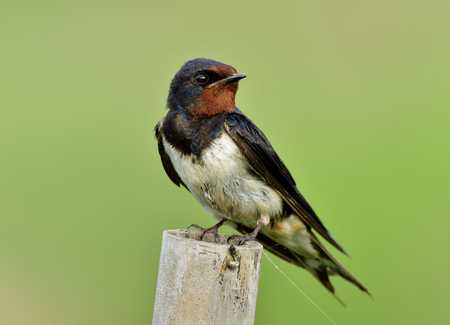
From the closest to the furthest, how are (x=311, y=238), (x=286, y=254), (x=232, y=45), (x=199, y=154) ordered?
(x=199, y=154), (x=311, y=238), (x=286, y=254), (x=232, y=45)

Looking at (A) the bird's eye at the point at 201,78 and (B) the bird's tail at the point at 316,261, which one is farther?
(B) the bird's tail at the point at 316,261

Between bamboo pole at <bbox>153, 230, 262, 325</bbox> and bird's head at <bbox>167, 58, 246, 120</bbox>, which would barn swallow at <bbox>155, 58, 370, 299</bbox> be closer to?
bird's head at <bbox>167, 58, 246, 120</bbox>

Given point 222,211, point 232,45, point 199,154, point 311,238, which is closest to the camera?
point 199,154

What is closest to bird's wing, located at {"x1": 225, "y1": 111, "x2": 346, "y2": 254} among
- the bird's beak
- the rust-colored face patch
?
the rust-colored face patch

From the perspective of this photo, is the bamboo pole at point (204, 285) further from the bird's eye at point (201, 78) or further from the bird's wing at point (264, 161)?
the bird's eye at point (201, 78)

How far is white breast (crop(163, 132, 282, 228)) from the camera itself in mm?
3176

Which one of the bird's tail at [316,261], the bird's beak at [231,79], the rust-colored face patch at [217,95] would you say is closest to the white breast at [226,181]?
the rust-colored face patch at [217,95]

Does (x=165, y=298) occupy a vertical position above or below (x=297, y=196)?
below

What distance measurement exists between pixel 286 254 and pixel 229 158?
128 cm

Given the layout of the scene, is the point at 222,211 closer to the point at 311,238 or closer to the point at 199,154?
the point at 199,154

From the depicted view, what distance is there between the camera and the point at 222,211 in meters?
3.39

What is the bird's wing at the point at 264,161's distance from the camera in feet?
10.6

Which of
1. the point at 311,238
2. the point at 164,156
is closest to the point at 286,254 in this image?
the point at 311,238

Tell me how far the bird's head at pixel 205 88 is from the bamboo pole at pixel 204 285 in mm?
1200
